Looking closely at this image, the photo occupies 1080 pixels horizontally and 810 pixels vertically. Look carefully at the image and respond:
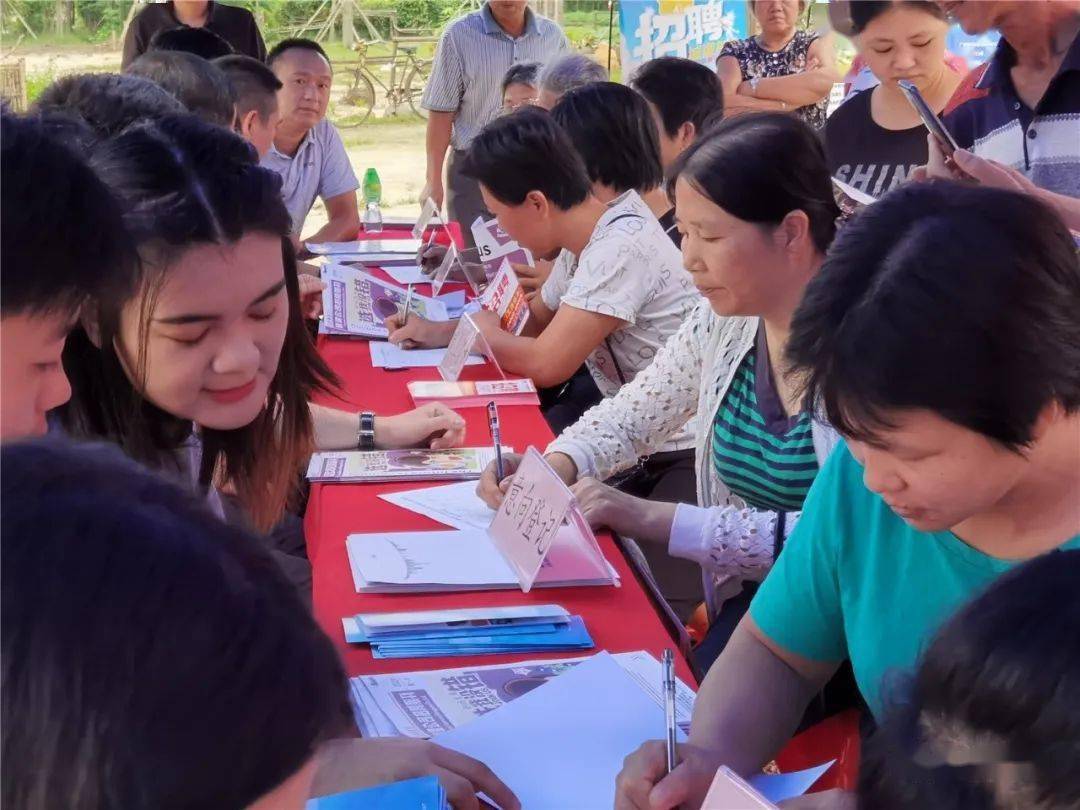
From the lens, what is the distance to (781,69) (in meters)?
4.57

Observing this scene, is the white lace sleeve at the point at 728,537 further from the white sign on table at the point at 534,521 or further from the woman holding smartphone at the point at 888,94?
the woman holding smartphone at the point at 888,94

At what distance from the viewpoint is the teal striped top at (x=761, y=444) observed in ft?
5.80

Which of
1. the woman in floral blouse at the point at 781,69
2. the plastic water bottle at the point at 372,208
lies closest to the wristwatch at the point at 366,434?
the plastic water bottle at the point at 372,208

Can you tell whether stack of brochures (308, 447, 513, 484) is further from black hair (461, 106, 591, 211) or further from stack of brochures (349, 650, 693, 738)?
black hair (461, 106, 591, 211)

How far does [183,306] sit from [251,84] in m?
2.28

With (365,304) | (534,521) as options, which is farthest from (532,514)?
(365,304)

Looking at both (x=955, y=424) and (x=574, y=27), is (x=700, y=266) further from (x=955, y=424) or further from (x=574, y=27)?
(x=574, y=27)

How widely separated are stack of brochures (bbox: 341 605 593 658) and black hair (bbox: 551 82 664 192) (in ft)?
5.44

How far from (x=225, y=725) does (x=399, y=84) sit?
9.85 m

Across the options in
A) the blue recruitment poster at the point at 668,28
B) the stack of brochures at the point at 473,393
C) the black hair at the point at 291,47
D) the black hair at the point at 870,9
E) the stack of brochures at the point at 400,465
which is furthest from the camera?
the blue recruitment poster at the point at 668,28

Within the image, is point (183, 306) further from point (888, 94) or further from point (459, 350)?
point (888, 94)

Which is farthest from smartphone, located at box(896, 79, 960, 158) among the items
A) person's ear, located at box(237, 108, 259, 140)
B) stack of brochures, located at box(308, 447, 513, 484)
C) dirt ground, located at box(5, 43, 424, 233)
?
dirt ground, located at box(5, 43, 424, 233)

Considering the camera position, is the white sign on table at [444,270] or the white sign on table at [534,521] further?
the white sign on table at [444,270]

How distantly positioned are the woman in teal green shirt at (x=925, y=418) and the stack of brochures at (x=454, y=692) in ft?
0.33
